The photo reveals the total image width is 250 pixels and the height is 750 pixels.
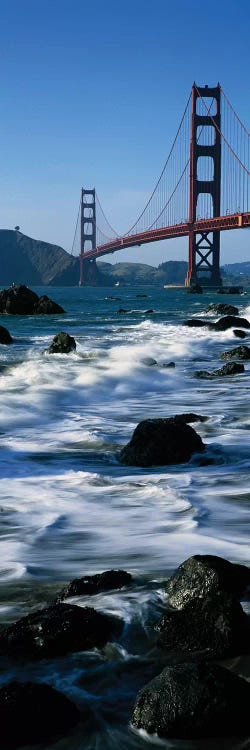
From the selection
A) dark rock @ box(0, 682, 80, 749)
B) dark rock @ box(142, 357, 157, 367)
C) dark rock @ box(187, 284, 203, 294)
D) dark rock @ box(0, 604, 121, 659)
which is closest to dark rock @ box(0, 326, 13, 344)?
dark rock @ box(142, 357, 157, 367)

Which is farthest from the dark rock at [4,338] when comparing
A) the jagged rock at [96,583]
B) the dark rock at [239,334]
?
the jagged rock at [96,583]

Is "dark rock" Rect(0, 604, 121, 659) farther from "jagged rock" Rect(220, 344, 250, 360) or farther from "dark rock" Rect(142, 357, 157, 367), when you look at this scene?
"jagged rock" Rect(220, 344, 250, 360)

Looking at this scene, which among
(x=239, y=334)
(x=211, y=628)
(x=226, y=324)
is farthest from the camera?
(x=226, y=324)

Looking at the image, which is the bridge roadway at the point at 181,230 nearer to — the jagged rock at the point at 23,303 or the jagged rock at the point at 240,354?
the jagged rock at the point at 23,303

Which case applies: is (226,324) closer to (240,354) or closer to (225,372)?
(240,354)

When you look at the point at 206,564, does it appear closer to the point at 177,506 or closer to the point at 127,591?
the point at 127,591

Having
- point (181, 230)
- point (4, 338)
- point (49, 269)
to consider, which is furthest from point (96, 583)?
point (49, 269)
